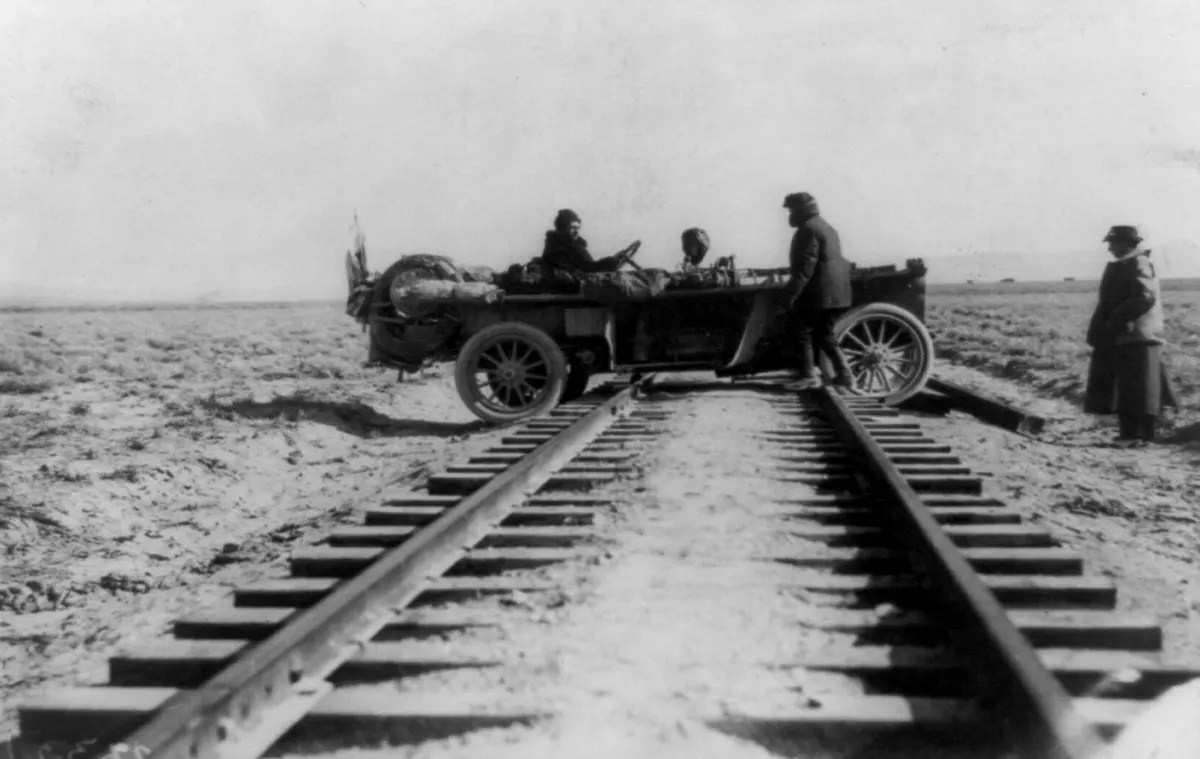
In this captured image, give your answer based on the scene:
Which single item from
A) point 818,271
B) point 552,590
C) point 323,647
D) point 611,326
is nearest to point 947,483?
point 552,590

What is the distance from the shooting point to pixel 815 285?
372 inches

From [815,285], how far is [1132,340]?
2590 mm

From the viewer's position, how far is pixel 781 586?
3514mm

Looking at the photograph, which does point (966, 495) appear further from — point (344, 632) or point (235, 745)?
point (235, 745)

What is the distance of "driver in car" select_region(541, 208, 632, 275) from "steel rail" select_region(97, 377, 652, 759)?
6.24 m

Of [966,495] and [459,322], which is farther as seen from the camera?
[459,322]

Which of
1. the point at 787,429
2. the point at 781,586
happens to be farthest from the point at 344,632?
the point at 787,429

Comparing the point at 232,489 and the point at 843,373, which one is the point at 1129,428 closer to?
the point at 843,373

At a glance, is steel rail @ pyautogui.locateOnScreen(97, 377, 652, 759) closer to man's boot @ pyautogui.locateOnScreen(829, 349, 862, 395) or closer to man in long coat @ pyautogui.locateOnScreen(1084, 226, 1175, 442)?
man's boot @ pyautogui.locateOnScreen(829, 349, 862, 395)

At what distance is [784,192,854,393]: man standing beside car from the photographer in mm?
9430

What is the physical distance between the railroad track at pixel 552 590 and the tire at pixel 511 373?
5096mm

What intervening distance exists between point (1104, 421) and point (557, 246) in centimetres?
554

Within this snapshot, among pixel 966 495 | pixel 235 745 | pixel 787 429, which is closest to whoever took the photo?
pixel 235 745

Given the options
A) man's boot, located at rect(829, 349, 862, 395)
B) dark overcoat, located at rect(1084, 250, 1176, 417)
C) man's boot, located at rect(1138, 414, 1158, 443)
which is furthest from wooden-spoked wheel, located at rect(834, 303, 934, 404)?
man's boot, located at rect(1138, 414, 1158, 443)
